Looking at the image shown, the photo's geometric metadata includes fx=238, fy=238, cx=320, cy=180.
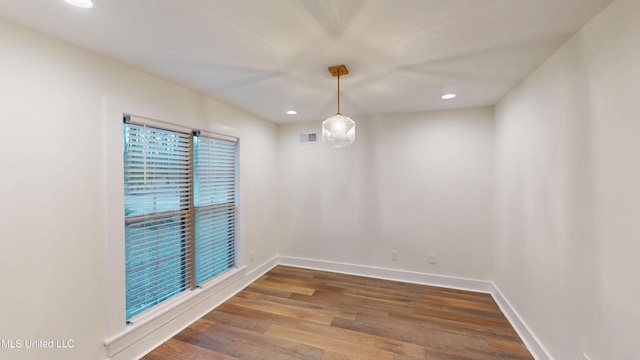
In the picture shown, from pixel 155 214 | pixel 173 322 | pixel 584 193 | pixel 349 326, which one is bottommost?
pixel 349 326

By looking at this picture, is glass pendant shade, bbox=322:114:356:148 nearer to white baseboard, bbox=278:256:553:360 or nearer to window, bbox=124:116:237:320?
window, bbox=124:116:237:320

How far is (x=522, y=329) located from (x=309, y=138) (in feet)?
11.4

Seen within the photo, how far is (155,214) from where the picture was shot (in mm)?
2230

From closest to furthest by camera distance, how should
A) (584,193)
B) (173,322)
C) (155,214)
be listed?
(584,193), (155,214), (173,322)

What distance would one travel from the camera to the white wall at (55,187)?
4.60ft

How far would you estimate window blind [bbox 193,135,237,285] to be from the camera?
271cm

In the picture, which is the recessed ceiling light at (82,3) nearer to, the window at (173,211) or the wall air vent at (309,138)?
the window at (173,211)

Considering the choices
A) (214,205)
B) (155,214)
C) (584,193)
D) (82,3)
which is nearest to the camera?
(82,3)

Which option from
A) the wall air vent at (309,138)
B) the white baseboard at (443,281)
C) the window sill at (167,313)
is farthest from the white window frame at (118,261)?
the white baseboard at (443,281)

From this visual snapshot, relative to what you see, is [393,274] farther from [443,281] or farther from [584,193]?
[584,193]

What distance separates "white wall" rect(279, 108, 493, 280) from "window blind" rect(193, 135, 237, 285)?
3.73 ft

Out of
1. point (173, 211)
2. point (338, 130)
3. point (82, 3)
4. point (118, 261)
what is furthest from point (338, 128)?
point (118, 261)

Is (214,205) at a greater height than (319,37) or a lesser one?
lesser

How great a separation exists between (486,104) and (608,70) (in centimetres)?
190
